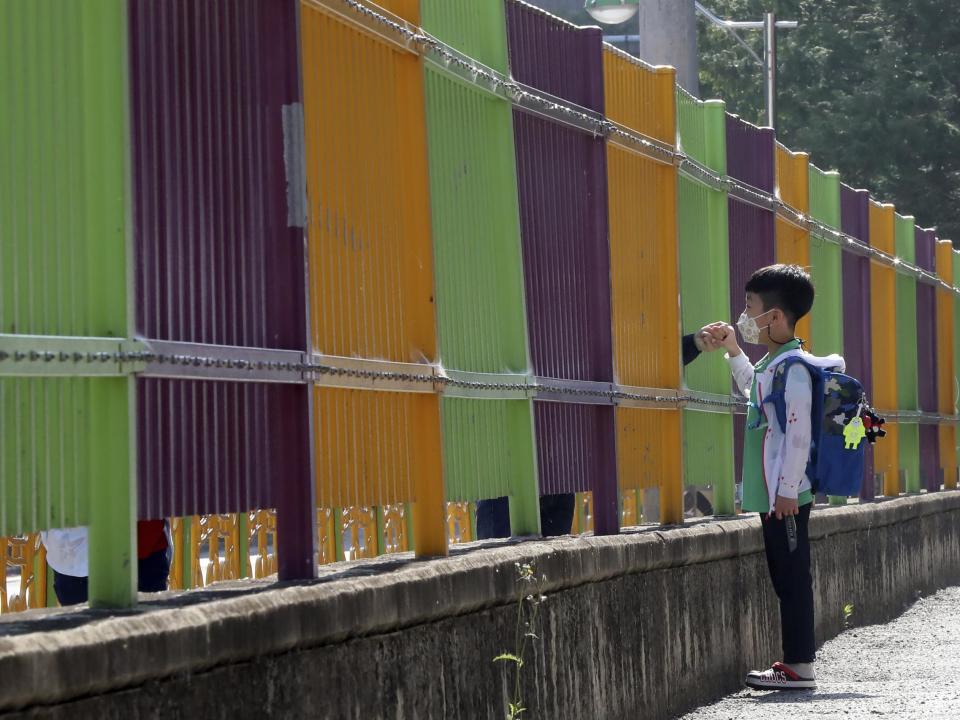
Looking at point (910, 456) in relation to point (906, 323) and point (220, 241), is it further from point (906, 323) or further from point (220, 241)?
point (220, 241)

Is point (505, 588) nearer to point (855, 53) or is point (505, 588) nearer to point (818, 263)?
point (818, 263)

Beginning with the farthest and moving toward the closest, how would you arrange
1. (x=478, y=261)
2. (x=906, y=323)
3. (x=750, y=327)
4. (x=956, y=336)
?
(x=956, y=336) < (x=906, y=323) < (x=750, y=327) < (x=478, y=261)

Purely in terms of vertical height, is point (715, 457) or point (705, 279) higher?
point (705, 279)

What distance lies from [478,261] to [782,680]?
272 centimetres

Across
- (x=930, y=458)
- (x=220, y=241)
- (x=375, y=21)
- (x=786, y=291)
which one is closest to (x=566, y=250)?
(x=786, y=291)

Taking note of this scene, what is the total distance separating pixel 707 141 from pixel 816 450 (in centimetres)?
194

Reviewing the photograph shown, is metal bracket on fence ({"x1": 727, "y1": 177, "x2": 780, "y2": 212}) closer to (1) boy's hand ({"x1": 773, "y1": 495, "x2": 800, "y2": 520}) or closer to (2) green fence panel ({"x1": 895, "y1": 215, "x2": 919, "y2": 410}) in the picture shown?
(1) boy's hand ({"x1": 773, "y1": 495, "x2": 800, "y2": 520})

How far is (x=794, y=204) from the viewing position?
1240 cm

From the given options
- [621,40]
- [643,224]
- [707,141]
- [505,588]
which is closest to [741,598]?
[643,224]

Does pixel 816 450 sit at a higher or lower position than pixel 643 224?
lower

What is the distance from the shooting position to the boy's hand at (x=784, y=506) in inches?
350

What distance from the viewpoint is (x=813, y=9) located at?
48281 mm

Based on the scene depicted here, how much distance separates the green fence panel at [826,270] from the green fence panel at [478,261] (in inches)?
228

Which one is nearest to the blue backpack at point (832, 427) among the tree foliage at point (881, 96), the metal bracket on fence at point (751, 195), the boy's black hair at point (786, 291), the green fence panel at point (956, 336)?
the boy's black hair at point (786, 291)
